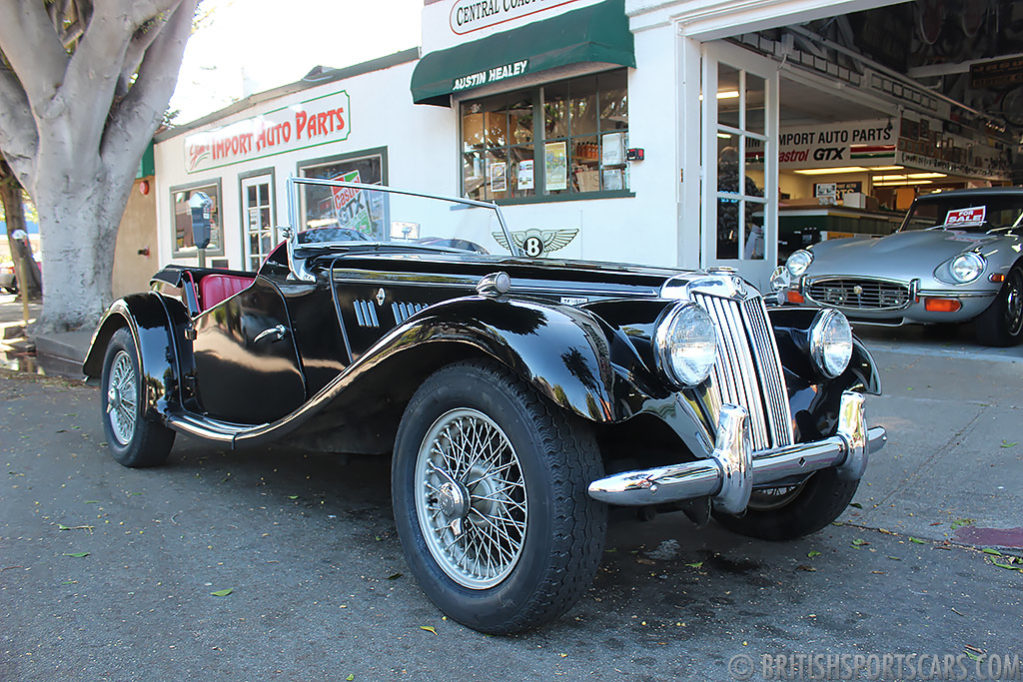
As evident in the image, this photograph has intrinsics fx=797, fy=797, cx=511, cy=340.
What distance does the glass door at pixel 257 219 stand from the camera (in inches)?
502

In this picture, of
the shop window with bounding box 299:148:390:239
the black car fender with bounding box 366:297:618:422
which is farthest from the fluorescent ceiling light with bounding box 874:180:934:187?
the black car fender with bounding box 366:297:618:422

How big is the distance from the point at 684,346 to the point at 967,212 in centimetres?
702

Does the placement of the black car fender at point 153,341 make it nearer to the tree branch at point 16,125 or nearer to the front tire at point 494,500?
the front tire at point 494,500

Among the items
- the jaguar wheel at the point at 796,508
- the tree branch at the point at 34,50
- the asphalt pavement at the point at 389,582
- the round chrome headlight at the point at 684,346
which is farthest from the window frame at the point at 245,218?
the round chrome headlight at the point at 684,346

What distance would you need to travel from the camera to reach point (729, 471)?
223 cm

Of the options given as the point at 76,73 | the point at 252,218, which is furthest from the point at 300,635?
the point at 252,218

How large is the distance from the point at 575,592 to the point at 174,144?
1548 cm

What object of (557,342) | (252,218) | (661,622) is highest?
(252,218)

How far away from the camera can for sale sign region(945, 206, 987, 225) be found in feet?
25.7

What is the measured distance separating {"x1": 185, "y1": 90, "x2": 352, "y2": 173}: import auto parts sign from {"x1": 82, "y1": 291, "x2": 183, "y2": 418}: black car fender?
7.07 meters

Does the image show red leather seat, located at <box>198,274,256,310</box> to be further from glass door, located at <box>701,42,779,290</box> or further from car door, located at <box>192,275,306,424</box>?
glass door, located at <box>701,42,779,290</box>

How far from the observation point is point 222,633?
244cm

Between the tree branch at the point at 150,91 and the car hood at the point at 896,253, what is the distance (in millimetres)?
7848

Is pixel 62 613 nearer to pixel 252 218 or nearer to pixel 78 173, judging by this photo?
pixel 78 173
